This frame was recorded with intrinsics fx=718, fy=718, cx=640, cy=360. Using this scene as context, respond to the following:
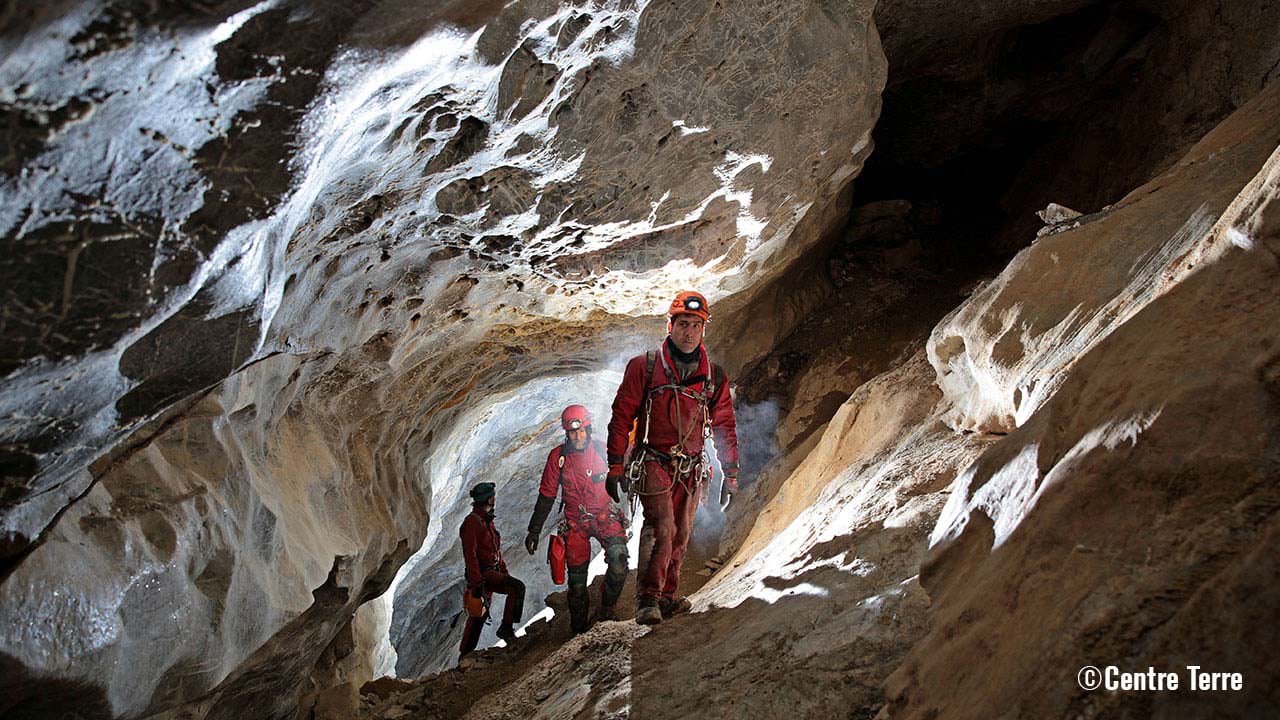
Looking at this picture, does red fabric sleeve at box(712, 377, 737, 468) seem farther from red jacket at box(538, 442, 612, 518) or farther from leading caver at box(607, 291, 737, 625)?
red jacket at box(538, 442, 612, 518)

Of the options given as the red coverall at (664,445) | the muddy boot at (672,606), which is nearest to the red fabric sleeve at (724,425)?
the red coverall at (664,445)

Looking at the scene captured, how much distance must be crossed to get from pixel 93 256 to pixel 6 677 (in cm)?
161

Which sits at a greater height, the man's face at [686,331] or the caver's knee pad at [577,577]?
the man's face at [686,331]

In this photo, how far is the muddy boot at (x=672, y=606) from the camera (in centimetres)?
452

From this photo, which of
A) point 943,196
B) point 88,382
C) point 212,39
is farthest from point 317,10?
point 943,196

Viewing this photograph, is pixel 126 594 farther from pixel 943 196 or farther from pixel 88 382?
pixel 943 196

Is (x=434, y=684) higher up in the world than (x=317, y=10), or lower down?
lower down

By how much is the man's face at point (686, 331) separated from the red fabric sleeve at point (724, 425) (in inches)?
17.0

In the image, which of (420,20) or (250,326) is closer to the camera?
(420,20)

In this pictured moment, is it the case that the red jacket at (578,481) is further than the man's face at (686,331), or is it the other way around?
the red jacket at (578,481)

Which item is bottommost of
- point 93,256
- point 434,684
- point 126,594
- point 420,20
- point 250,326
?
point 434,684

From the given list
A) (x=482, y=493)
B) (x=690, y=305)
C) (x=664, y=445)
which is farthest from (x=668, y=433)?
(x=482, y=493)

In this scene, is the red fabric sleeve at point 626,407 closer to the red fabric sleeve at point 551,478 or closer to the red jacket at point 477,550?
the red fabric sleeve at point 551,478

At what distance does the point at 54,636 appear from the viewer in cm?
271
